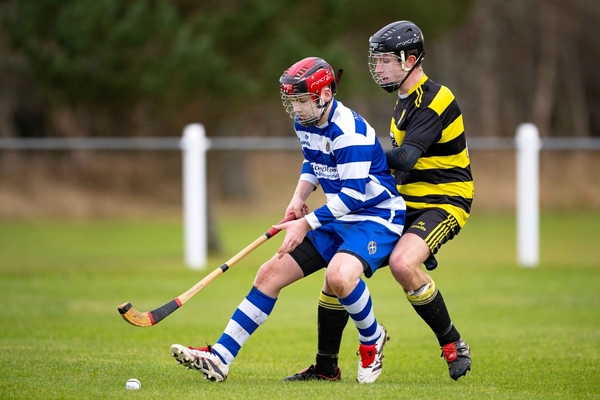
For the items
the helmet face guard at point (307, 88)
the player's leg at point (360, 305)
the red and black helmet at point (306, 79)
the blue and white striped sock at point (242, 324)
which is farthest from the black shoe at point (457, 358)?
the red and black helmet at point (306, 79)

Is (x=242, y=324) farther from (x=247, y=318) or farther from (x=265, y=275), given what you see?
(x=265, y=275)

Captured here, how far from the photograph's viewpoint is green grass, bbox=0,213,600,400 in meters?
5.37

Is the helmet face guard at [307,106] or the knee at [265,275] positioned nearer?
the helmet face guard at [307,106]

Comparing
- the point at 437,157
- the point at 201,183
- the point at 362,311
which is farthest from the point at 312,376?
the point at 201,183

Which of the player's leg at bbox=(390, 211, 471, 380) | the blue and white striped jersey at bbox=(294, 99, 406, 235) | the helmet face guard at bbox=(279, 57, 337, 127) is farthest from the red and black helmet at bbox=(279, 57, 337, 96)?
the player's leg at bbox=(390, 211, 471, 380)

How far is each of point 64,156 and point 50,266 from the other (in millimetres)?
8359

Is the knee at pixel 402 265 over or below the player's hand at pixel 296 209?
below

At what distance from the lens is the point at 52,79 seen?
14617 mm

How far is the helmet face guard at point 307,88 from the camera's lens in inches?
205

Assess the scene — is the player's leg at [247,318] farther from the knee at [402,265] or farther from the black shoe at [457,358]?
the black shoe at [457,358]

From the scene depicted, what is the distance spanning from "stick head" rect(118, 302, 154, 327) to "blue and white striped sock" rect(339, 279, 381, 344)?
1.26m

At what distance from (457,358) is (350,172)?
4.72ft

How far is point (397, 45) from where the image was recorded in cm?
562

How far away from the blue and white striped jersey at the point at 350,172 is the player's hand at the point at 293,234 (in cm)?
5
